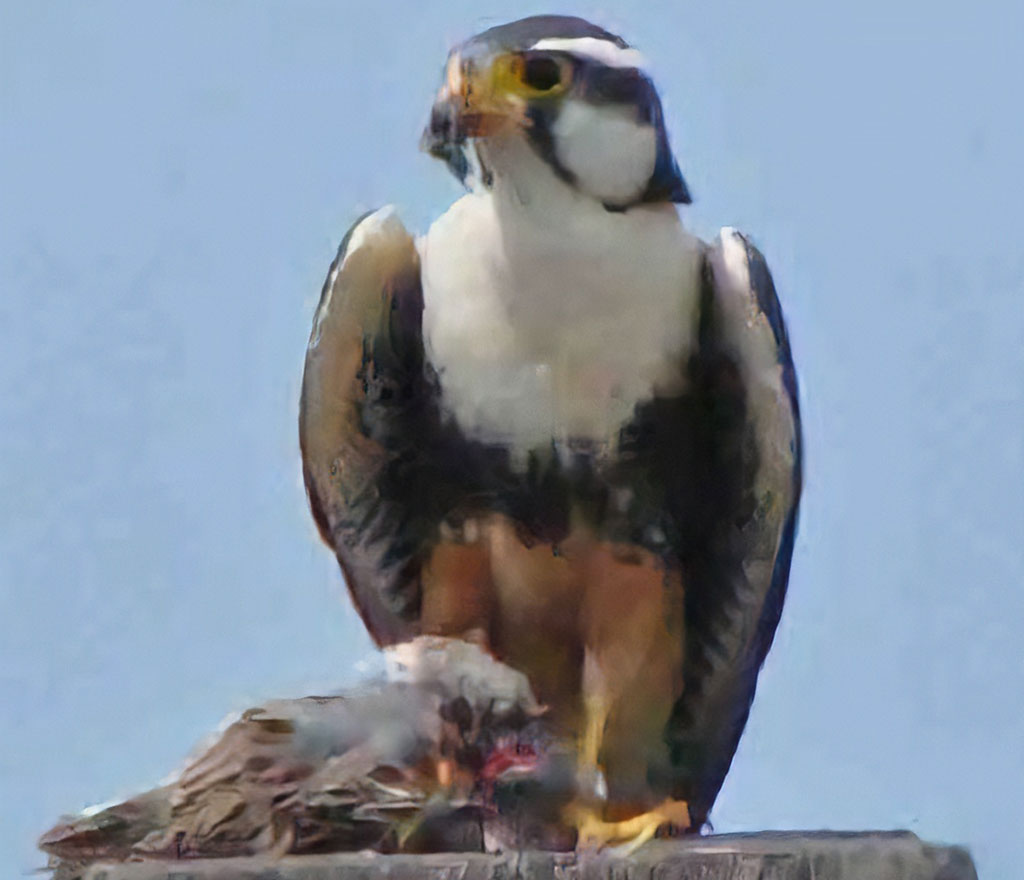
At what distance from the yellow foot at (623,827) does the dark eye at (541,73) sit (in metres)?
1.23

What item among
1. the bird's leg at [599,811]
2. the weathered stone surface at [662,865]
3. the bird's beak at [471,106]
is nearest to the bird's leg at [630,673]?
the bird's leg at [599,811]

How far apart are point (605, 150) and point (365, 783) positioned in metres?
1.18

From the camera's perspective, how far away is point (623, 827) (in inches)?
115

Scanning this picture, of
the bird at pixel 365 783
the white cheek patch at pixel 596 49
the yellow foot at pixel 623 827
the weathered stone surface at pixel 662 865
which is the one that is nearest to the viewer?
the weathered stone surface at pixel 662 865

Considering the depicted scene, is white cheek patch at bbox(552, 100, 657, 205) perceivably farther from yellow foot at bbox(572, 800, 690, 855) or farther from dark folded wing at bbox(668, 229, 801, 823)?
yellow foot at bbox(572, 800, 690, 855)

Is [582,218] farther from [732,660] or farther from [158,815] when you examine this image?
[158,815]

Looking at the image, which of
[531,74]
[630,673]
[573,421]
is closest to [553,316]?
[573,421]

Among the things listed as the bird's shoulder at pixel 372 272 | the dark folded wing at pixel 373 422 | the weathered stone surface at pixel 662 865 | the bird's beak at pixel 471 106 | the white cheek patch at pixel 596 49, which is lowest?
the weathered stone surface at pixel 662 865

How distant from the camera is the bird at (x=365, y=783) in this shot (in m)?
2.70

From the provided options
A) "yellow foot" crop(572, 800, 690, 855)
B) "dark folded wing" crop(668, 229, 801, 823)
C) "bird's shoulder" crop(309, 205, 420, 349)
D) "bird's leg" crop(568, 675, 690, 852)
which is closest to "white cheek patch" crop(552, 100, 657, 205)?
"dark folded wing" crop(668, 229, 801, 823)

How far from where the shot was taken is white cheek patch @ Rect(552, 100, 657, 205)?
128 inches

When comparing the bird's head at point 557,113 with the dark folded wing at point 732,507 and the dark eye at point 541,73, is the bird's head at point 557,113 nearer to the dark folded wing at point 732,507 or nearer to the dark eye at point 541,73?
the dark eye at point 541,73

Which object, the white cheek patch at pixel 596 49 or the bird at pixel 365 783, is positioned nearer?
the bird at pixel 365 783

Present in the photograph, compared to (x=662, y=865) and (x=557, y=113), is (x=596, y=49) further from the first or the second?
(x=662, y=865)
